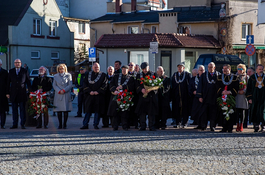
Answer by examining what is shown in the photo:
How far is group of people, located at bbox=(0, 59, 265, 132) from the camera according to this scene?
484 inches

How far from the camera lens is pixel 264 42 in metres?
40.1

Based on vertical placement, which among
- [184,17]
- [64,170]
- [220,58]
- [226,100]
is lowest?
[64,170]

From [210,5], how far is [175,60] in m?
8.17

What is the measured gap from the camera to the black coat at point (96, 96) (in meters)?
13.0

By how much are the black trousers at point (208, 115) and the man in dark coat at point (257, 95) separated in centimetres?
102

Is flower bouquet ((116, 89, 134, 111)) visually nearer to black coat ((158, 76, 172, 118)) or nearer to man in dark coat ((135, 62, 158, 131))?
man in dark coat ((135, 62, 158, 131))

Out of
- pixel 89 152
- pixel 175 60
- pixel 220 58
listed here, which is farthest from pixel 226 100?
pixel 175 60

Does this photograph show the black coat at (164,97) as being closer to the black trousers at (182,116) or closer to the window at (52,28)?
the black trousers at (182,116)

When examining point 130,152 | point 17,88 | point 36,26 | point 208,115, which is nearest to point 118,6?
point 36,26

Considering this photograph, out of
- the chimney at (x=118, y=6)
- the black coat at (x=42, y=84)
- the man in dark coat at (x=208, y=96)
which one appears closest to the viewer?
the man in dark coat at (x=208, y=96)

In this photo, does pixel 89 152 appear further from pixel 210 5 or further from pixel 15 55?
pixel 15 55

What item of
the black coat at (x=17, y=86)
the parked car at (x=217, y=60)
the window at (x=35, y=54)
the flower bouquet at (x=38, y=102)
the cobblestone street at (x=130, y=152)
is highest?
the window at (x=35, y=54)

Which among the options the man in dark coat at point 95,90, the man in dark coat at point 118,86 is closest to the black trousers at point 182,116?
the man in dark coat at point 118,86

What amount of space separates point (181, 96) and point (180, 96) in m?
0.04
